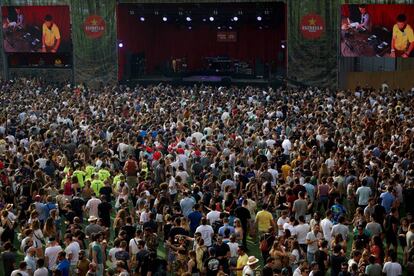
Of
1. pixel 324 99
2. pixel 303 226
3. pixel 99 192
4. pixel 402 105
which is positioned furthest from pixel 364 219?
pixel 324 99

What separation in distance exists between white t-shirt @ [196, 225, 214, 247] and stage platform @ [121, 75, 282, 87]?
25.2 m

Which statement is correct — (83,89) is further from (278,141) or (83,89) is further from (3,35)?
(278,141)

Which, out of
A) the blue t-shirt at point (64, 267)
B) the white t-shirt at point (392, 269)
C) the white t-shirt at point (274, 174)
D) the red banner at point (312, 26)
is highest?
the red banner at point (312, 26)

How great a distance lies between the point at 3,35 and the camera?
142 feet

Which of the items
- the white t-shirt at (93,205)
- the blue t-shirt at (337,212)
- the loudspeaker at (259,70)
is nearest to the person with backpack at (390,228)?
the blue t-shirt at (337,212)

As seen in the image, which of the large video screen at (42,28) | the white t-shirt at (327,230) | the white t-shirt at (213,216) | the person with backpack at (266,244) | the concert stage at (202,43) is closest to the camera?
the person with backpack at (266,244)

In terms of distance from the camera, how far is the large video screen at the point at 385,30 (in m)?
36.4

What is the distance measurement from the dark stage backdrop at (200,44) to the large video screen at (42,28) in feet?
19.2

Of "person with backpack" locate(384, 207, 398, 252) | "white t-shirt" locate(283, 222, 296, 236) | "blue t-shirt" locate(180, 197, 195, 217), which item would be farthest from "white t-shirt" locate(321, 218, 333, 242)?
"blue t-shirt" locate(180, 197, 195, 217)

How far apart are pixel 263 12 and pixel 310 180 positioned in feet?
82.2

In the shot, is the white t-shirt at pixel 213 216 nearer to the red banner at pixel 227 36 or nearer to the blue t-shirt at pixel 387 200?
the blue t-shirt at pixel 387 200

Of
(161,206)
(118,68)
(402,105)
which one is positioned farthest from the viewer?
(118,68)

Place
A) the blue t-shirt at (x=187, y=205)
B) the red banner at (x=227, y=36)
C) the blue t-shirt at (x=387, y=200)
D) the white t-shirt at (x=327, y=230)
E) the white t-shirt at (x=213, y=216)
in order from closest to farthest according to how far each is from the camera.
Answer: the white t-shirt at (x=327, y=230), the white t-shirt at (x=213, y=216), the blue t-shirt at (x=187, y=205), the blue t-shirt at (x=387, y=200), the red banner at (x=227, y=36)

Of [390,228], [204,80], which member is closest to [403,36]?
[204,80]
